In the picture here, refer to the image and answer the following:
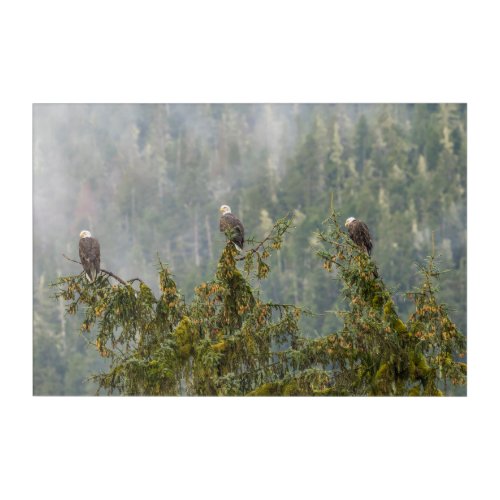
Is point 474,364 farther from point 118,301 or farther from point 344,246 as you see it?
point 118,301

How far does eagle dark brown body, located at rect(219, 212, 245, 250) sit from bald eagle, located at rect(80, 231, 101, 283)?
53.6 inches

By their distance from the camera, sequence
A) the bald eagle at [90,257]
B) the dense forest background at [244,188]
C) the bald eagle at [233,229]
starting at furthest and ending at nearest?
the dense forest background at [244,188] → the bald eagle at [90,257] → the bald eagle at [233,229]

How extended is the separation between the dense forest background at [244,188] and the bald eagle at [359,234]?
292cm

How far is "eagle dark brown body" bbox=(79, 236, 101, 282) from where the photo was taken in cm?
1130

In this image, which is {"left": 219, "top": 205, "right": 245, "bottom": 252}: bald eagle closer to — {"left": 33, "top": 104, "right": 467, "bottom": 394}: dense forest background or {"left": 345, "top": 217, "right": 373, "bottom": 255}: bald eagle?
{"left": 345, "top": 217, "right": 373, "bottom": 255}: bald eagle

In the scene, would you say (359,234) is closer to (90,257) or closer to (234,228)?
(234,228)

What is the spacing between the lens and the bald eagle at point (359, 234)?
36.4 ft

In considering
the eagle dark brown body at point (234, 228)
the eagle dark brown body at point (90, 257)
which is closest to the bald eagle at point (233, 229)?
the eagle dark brown body at point (234, 228)

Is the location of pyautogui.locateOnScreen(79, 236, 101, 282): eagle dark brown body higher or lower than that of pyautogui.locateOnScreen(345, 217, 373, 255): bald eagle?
lower

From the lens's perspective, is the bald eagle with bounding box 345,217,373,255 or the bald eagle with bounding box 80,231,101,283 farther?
the bald eagle with bounding box 80,231,101,283

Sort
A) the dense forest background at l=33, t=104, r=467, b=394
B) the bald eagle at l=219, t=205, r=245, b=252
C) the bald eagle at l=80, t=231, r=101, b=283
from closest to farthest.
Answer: the bald eagle at l=219, t=205, r=245, b=252 → the bald eagle at l=80, t=231, r=101, b=283 → the dense forest background at l=33, t=104, r=467, b=394

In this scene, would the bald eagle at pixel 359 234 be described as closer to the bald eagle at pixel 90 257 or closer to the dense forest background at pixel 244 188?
the bald eagle at pixel 90 257

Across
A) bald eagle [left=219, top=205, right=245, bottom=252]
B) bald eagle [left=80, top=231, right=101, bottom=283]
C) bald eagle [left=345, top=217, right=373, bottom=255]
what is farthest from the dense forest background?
bald eagle [left=219, top=205, right=245, bottom=252]

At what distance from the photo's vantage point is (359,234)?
11172 mm
